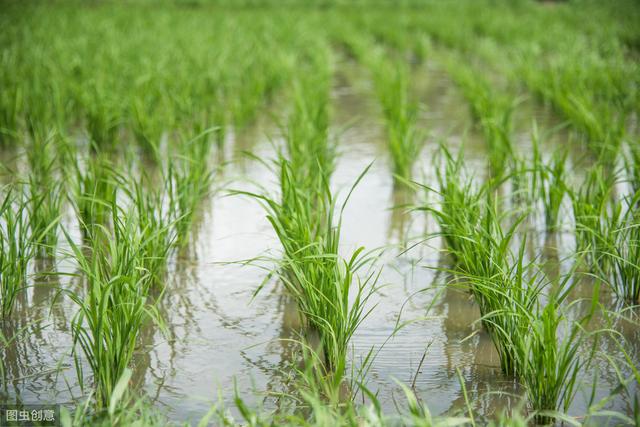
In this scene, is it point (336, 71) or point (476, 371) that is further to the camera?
point (336, 71)

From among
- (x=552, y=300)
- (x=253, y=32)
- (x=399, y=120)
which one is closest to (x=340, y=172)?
(x=399, y=120)

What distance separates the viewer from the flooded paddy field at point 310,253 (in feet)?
7.11

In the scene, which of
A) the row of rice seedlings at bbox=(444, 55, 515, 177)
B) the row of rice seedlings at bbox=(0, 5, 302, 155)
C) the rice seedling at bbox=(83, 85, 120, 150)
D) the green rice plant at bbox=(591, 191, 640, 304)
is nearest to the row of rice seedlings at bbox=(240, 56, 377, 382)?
the green rice plant at bbox=(591, 191, 640, 304)

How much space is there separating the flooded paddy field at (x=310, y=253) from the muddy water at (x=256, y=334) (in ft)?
0.03

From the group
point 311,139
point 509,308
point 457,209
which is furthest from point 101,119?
point 509,308

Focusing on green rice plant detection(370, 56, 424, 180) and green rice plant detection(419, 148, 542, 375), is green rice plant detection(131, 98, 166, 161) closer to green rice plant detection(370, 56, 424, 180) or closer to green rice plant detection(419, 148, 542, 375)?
green rice plant detection(370, 56, 424, 180)

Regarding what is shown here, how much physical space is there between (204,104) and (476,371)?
3702 millimetres

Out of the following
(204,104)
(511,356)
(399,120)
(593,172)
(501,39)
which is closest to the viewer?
(511,356)

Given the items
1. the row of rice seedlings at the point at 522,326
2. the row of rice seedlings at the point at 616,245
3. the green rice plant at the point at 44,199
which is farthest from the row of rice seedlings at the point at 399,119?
the green rice plant at the point at 44,199

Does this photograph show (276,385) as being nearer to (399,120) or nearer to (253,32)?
(399,120)

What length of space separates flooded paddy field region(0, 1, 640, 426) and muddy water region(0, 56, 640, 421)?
10 millimetres

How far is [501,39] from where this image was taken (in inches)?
469

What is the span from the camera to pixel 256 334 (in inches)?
105

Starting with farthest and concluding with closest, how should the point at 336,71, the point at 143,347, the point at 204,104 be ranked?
the point at 336,71
the point at 204,104
the point at 143,347
